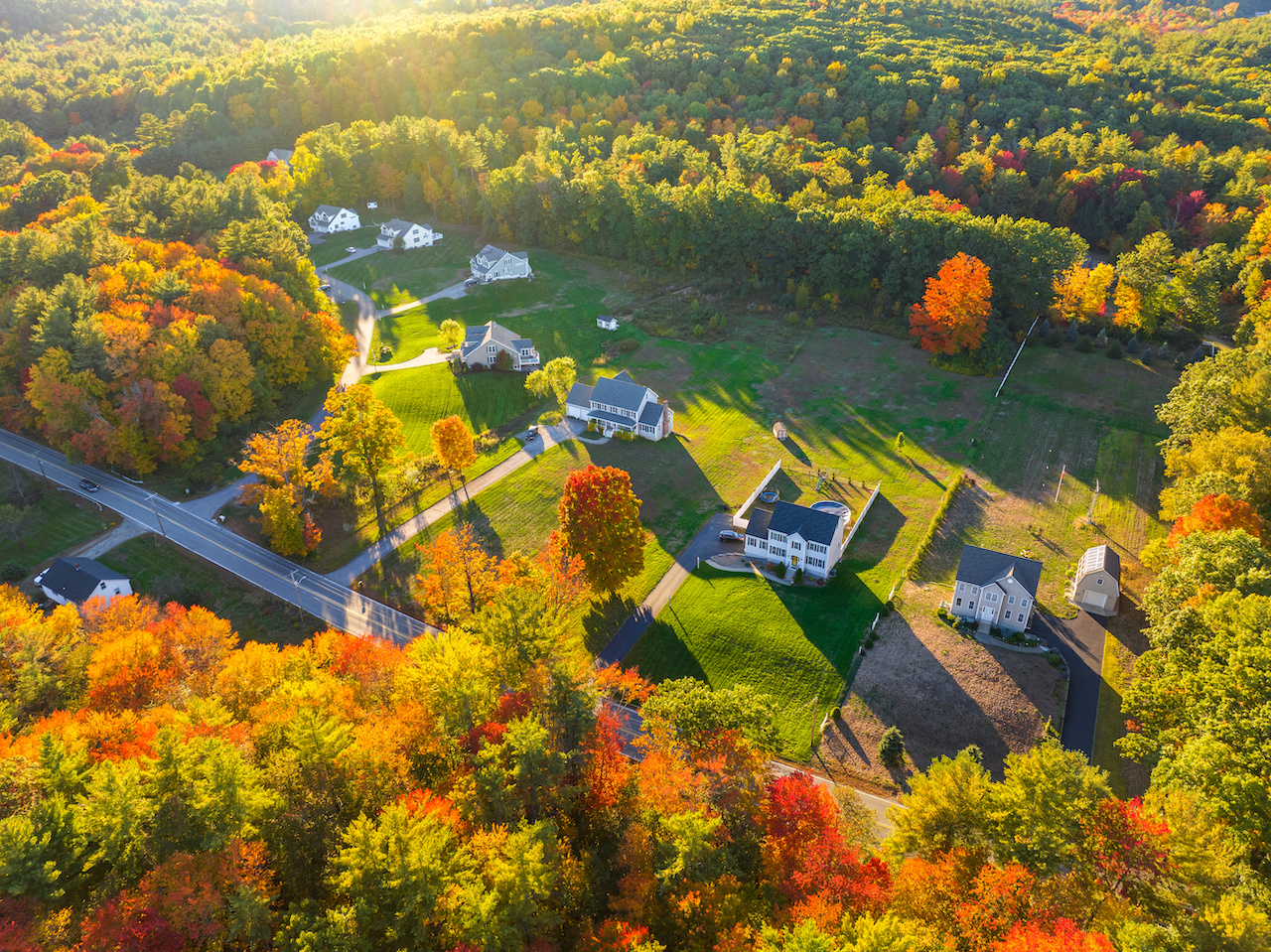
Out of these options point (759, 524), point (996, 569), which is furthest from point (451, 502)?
point (996, 569)

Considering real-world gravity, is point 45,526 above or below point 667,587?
below

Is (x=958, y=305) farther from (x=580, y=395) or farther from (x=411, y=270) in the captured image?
(x=411, y=270)

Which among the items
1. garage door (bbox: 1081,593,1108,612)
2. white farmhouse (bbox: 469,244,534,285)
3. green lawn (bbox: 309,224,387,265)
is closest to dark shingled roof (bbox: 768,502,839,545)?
garage door (bbox: 1081,593,1108,612)

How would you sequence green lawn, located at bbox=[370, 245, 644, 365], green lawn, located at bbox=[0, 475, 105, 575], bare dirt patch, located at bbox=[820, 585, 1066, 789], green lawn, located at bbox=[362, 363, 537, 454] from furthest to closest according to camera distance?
green lawn, located at bbox=[370, 245, 644, 365] → green lawn, located at bbox=[362, 363, 537, 454] → green lawn, located at bbox=[0, 475, 105, 575] → bare dirt patch, located at bbox=[820, 585, 1066, 789]

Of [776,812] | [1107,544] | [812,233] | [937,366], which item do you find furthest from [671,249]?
[776,812]

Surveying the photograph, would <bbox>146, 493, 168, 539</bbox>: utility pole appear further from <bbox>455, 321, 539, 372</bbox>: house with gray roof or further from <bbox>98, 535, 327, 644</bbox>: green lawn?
<bbox>455, 321, 539, 372</bbox>: house with gray roof

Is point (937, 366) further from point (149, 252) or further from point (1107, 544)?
point (149, 252)
